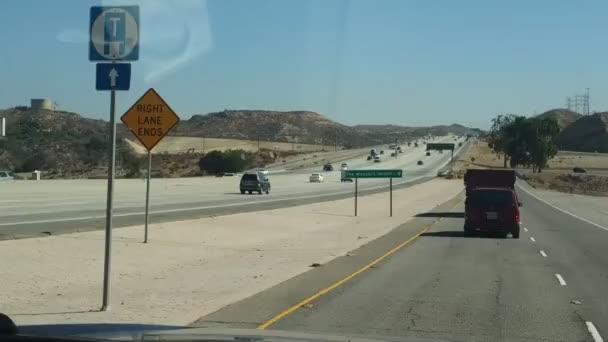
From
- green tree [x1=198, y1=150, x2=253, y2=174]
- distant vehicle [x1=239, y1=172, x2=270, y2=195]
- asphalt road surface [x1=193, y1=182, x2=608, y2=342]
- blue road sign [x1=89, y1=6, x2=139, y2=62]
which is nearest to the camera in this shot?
asphalt road surface [x1=193, y1=182, x2=608, y2=342]

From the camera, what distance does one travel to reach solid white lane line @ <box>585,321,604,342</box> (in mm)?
9945

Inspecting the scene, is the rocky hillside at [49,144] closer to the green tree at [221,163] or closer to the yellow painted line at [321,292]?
the green tree at [221,163]

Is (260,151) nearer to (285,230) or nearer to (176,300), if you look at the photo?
(285,230)

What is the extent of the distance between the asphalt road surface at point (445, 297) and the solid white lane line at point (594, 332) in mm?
18

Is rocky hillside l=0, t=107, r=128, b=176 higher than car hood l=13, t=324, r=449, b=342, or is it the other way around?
rocky hillside l=0, t=107, r=128, b=176

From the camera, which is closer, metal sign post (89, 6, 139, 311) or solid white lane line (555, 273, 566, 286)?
metal sign post (89, 6, 139, 311)

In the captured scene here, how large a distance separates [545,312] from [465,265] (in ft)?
24.5

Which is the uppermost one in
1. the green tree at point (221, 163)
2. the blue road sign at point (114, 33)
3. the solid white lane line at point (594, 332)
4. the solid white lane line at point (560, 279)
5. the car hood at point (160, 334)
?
the blue road sign at point (114, 33)

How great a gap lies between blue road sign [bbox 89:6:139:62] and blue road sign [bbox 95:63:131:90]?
9 cm

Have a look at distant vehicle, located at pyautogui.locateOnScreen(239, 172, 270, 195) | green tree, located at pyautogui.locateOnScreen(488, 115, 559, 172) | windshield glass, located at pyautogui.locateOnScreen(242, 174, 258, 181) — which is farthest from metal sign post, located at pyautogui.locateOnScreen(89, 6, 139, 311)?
green tree, located at pyautogui.locateOnScreen(488, 115, 559, 172)

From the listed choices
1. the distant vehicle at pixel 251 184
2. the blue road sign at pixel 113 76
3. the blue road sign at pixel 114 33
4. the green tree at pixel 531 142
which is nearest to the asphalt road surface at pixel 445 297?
the blue road sign at pixel 113 76

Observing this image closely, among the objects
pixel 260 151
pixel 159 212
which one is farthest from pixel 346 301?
pixel 260 151

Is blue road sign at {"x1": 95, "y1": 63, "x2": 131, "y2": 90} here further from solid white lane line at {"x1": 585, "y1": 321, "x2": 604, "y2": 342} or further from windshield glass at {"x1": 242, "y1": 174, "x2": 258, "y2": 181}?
windshield glass at {"x1": 242, "y1": 174, "x2": 258, "y2": 181}

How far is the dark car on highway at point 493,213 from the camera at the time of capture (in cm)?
3041
